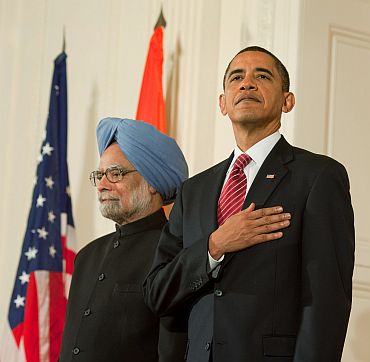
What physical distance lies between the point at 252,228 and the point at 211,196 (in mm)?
284

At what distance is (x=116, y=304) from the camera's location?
384cm

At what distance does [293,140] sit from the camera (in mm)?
4898

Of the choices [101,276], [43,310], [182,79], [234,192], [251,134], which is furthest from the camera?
[182,79]

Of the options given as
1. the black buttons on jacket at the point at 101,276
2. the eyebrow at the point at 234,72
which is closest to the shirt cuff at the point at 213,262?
the eyebrow at the point at 234,72

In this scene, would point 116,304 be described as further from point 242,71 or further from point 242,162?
point 242,71

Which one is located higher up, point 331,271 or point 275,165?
point 275,165

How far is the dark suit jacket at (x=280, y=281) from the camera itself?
2914 millimetres

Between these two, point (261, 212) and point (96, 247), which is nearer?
point (261, 212)

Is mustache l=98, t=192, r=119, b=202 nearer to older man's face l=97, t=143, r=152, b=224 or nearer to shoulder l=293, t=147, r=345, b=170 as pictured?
older man's face l=97, t=143, r=152, b=224

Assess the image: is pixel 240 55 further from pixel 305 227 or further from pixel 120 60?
pixel 120 60

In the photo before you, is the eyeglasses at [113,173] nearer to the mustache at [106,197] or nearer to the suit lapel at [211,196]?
the mustache at [106,197]

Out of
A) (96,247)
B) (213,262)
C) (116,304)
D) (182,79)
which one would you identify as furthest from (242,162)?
(182,79)

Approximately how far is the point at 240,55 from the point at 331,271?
89 centimetres

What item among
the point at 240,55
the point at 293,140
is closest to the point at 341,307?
the point at 240,55
